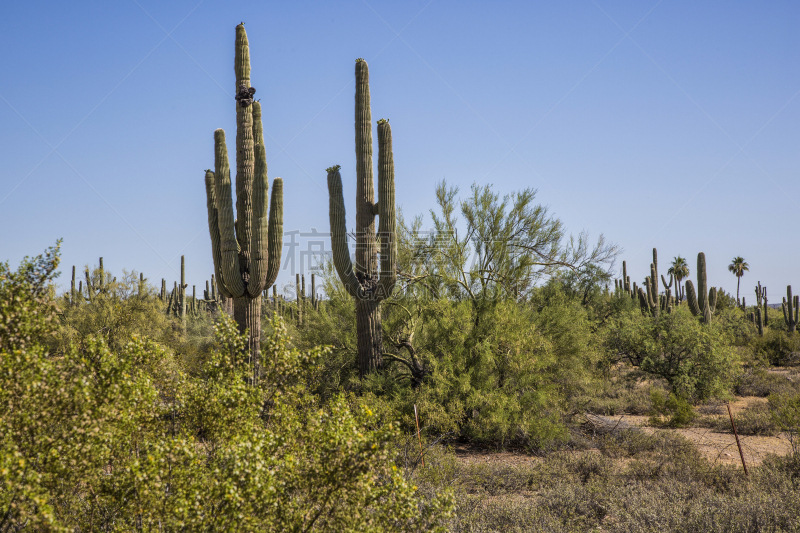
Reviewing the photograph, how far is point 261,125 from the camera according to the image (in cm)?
1138

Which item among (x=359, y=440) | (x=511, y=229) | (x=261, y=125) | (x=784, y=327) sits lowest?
(x=784, y=327)

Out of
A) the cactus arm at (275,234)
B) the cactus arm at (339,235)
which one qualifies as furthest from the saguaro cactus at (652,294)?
the cactus arm at (275,234)

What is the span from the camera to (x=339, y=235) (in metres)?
10.9

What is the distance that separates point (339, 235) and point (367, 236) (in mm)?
586

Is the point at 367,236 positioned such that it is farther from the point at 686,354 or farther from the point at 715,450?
the point at 686,354

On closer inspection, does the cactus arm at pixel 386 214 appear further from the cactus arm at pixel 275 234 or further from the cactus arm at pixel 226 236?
the cactus arm at pixel 226 236

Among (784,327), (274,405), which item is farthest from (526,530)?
(784,327)

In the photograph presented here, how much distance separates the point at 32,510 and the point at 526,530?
4.77 m

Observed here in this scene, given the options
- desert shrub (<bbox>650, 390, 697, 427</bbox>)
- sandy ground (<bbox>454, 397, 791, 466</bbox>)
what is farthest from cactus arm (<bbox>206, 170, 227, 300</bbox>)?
desert shrub (<bbox>650, 390, 697, 427</bbox>)

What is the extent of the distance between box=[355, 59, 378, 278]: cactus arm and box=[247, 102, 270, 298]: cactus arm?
1889 mm

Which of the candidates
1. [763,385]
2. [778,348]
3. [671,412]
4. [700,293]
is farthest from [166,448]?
[778,348]

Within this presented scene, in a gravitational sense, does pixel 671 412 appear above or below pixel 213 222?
below

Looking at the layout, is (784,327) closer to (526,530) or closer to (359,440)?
(526,530)

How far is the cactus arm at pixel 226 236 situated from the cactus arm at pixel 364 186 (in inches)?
97.0
